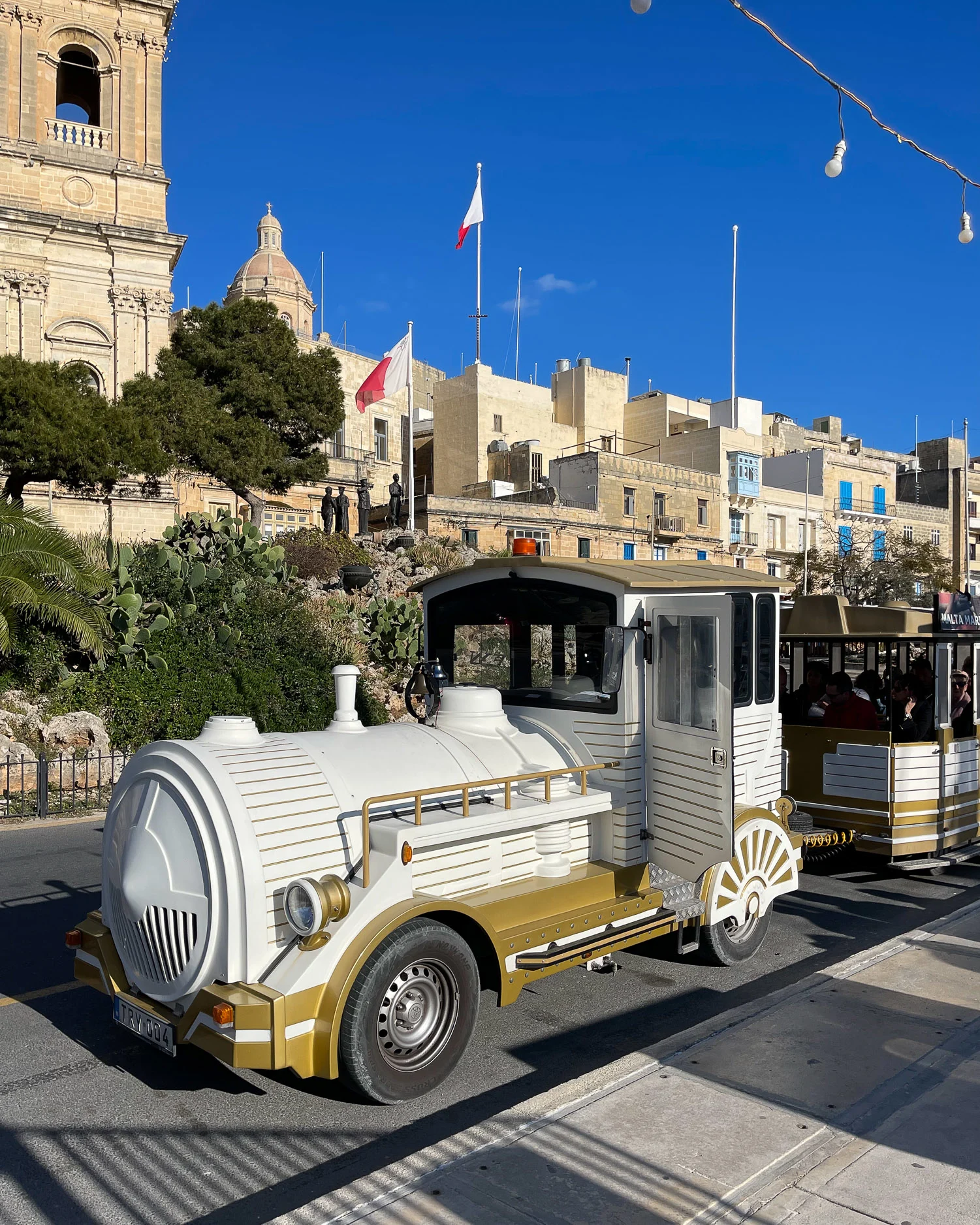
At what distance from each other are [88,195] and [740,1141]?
3745 centimetres

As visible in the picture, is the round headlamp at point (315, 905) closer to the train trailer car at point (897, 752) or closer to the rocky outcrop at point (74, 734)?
the train trailer car at point (897, 752)

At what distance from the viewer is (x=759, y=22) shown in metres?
7.64

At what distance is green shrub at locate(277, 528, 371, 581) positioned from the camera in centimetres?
2362

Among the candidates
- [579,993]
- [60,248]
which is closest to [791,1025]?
[579,993]

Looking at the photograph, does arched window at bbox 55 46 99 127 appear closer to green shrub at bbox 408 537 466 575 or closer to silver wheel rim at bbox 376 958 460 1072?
green shrub at bbox 408 537 466 575

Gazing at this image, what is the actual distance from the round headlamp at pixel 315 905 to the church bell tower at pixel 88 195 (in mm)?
32545

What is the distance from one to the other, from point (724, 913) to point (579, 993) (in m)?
1.05

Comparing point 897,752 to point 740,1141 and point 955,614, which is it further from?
point 740,1141

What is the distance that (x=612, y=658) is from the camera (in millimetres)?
5914

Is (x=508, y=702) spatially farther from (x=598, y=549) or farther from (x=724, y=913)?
(x=598, y=549)

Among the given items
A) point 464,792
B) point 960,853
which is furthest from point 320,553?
point 464,792

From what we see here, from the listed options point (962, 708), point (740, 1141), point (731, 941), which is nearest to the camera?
point (740, 1141)

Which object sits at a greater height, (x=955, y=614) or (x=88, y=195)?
(x=88, y=195)

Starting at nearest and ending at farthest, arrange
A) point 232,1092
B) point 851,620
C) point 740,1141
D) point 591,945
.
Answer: point 740,1141 < point 232,1092 < point 591,945 < point 851,620
